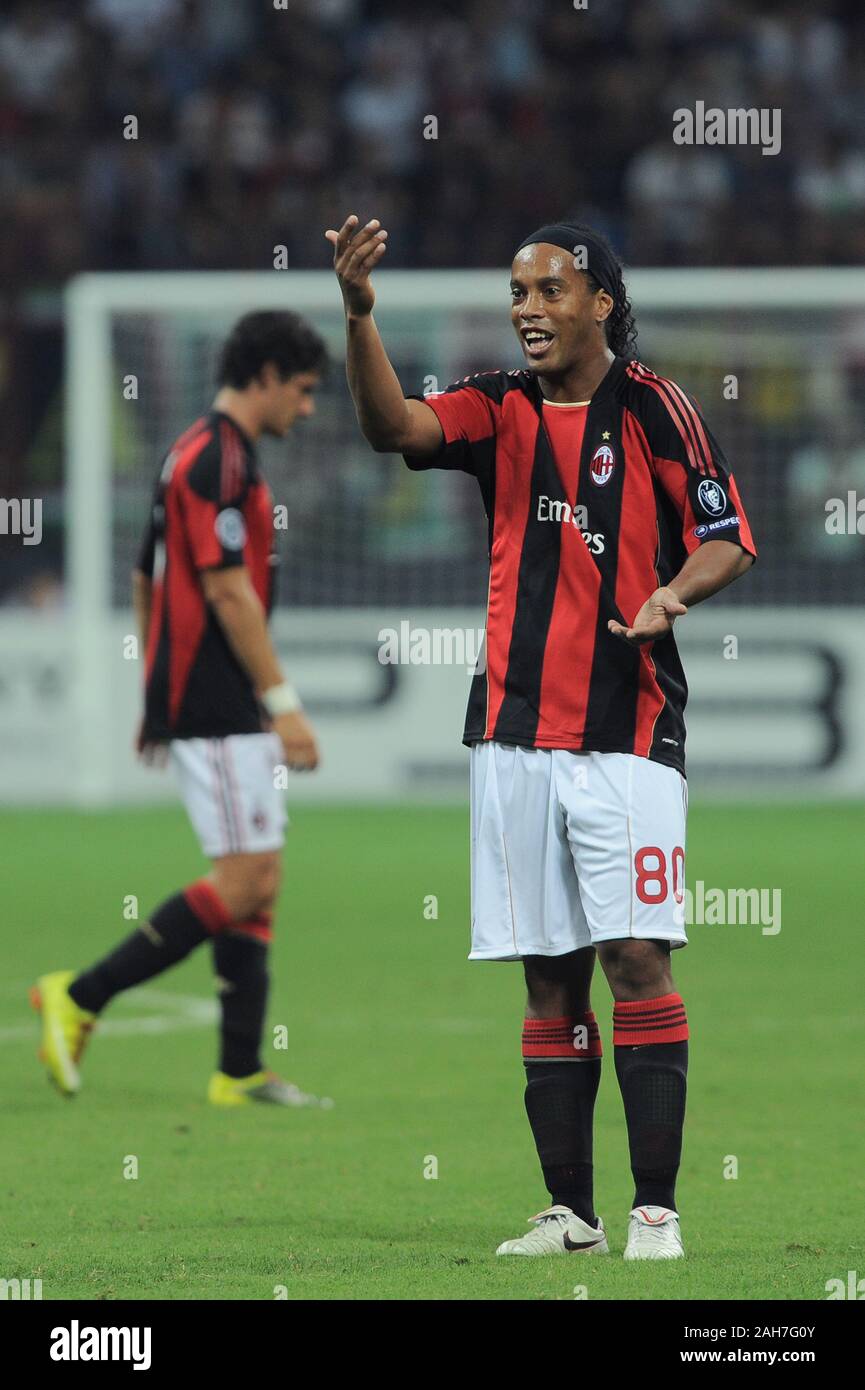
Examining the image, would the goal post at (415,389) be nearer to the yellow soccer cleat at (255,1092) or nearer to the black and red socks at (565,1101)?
the yellow soccer cleat at (255,1092)

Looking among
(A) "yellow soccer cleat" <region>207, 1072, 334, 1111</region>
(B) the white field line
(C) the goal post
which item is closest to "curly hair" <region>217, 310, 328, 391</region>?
(A) "yellow soccer cleat" <region>207, 1072, 334, 1111</region>

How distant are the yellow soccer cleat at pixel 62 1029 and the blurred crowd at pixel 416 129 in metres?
12.6

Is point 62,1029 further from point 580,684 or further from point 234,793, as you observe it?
point 580,684

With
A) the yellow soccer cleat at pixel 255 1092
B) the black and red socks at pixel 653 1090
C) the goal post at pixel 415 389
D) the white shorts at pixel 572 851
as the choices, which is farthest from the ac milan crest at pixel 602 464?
the goal post at pixel 415 389

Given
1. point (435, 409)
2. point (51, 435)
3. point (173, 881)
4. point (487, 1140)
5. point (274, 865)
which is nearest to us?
point (435, 409)

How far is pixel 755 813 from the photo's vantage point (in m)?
15.2

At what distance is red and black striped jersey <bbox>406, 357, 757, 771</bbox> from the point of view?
178 inches

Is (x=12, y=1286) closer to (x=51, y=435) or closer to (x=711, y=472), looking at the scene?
(x=711, y=472)

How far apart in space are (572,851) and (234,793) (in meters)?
2.28

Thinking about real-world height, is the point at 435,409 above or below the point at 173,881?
above

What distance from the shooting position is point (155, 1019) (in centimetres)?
825

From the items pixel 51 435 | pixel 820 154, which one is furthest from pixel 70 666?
pixel 820 154

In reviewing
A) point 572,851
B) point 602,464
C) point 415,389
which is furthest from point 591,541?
point 415,389

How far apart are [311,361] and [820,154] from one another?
13.3m
